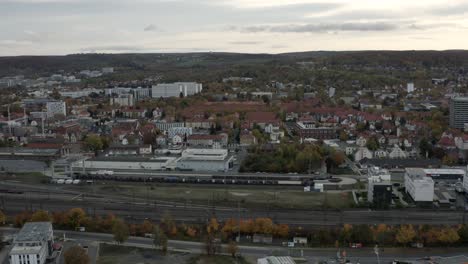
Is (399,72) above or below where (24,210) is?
above

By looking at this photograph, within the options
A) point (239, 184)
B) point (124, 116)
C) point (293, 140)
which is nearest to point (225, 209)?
point (239, 184)

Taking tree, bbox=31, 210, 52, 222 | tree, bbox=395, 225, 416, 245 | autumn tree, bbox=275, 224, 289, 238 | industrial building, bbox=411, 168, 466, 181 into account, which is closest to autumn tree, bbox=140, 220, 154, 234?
tree, bbox=31, 210, 52, 222

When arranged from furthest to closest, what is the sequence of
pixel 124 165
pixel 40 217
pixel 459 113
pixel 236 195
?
pixel 459 113 → pixel 124 165 → pixel 236 195 → pixel 40 217

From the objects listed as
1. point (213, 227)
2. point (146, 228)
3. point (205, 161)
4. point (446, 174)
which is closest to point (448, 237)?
point (213, 227)

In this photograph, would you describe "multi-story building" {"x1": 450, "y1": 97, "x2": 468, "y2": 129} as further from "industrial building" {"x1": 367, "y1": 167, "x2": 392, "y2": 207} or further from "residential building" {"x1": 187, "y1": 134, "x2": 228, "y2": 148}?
"industrial building" {"x1": 367, "y1": 167, "x2": 392, "y2": 207}

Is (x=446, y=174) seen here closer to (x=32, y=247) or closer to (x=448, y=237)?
(x=448, y=237)

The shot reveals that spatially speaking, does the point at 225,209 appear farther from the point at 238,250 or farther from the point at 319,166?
the point at 319,166

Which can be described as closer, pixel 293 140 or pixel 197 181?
pixel 197 181
